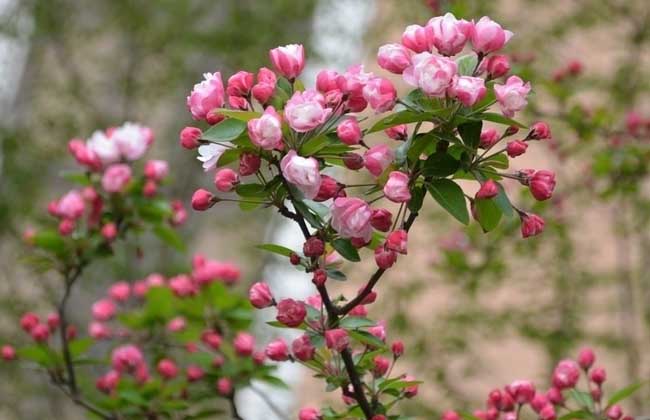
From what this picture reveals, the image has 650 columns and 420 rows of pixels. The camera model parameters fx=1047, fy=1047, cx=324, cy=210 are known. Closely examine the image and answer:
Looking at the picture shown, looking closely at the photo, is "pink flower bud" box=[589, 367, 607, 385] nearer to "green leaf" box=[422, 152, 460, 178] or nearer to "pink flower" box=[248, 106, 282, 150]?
"green leaf" box=[422, 152, 460, 178]

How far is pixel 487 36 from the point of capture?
3.70ft

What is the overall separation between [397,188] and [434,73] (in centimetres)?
12

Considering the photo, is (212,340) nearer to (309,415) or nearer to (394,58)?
(309,415)

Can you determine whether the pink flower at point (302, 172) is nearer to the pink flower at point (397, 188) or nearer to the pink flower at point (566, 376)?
the pink flower at point (397, 188)

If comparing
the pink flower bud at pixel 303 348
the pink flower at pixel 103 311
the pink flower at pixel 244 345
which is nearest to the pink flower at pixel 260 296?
the pink flower bud at pixel 303 348

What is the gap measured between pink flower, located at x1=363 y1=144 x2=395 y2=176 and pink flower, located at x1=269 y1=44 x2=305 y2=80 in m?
0.13

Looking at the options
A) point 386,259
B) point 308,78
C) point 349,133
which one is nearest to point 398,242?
point 386,259

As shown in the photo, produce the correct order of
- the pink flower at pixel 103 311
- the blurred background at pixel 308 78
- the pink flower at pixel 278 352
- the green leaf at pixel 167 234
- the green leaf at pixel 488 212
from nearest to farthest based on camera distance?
the green leaf at pixel 488 212 → the pink flower at pixel 278 352 → the green leaf at pixel 167 234 → the pink flower at pixel 103 311 → the blurred background at pixel 308 78

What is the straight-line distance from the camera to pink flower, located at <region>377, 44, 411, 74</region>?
44.5 inches

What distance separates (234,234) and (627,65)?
1.74m

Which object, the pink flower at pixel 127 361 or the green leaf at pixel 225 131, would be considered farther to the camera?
the pink flower at pixel 127 361

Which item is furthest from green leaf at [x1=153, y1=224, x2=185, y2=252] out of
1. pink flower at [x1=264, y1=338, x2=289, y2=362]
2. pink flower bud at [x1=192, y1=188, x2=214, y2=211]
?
pink flower bud at [x1=192, y1=188, x2=214, y2=211]

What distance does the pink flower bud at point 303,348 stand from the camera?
3.93ft

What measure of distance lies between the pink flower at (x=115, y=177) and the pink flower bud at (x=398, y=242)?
1070 millimetres
